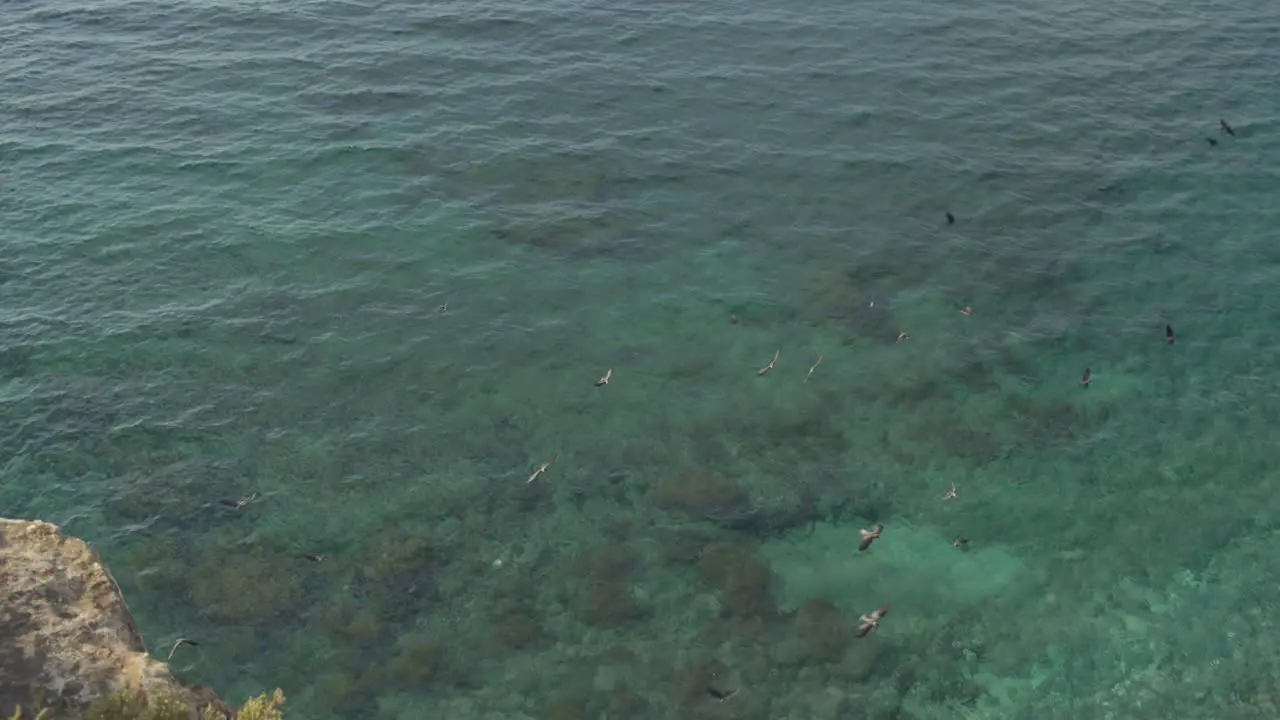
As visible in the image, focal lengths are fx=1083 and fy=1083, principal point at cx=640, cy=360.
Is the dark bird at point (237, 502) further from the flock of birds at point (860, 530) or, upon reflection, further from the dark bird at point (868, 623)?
the dark bird at point (868, 623)

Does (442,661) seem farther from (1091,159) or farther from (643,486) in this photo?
(1091,159)

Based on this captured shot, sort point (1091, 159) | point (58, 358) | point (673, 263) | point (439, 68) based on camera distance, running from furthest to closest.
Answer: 1. point (439, 68)
2. point (1091, 159)
3. point (673, 263)
4. point (58, 358)

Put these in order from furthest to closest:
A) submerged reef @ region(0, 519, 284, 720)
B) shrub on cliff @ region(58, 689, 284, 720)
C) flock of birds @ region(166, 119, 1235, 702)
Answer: flock of birds @ region(166, 119, 1235, 702)
submerged reef @ region(0, 519, 284, 720)
shrub on cliff @ region(58, 689, 284, 720)

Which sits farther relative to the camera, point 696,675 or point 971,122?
point 971,122

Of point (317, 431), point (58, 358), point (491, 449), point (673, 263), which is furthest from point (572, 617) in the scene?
point (58, 358)

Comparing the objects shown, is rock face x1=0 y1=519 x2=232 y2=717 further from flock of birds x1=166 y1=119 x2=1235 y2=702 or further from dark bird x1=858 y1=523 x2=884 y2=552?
dark bird x1=858 y1=523 x2=884 y2=552

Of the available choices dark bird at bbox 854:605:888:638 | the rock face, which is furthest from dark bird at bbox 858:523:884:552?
the rock face
